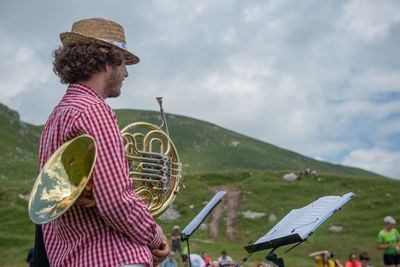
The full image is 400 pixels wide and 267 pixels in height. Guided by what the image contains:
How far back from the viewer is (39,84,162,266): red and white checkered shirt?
8.27ft

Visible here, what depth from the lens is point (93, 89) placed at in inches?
115

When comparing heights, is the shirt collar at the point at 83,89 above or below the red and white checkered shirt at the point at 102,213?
above

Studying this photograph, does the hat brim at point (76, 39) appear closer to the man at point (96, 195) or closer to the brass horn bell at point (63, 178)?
the man at point (96, 195)

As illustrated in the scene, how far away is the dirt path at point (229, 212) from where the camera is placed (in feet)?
103

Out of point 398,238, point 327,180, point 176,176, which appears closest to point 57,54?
point 176,176

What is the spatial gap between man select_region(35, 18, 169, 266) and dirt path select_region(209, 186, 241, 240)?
28.3m

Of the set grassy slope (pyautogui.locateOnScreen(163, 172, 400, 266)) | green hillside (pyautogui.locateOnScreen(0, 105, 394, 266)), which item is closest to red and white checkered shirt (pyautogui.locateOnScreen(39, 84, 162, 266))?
grassy slope (pyautogui.locateOnScreen(163, 172, 400, 266))

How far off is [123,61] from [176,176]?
1.27 meters

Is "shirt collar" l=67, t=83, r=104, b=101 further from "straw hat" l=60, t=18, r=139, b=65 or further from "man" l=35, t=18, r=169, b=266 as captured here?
"straw hat" l=60, t=18, r=139, b=65

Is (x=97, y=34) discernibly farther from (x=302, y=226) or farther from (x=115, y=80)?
(x=302, y=226)

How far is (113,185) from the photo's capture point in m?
2.54

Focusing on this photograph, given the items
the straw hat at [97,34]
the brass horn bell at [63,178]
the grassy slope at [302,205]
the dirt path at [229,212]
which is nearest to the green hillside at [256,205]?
the grassy slope at [302,205]

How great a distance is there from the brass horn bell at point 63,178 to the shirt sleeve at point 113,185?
7 centimetres

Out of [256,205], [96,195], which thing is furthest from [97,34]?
[256,205]
